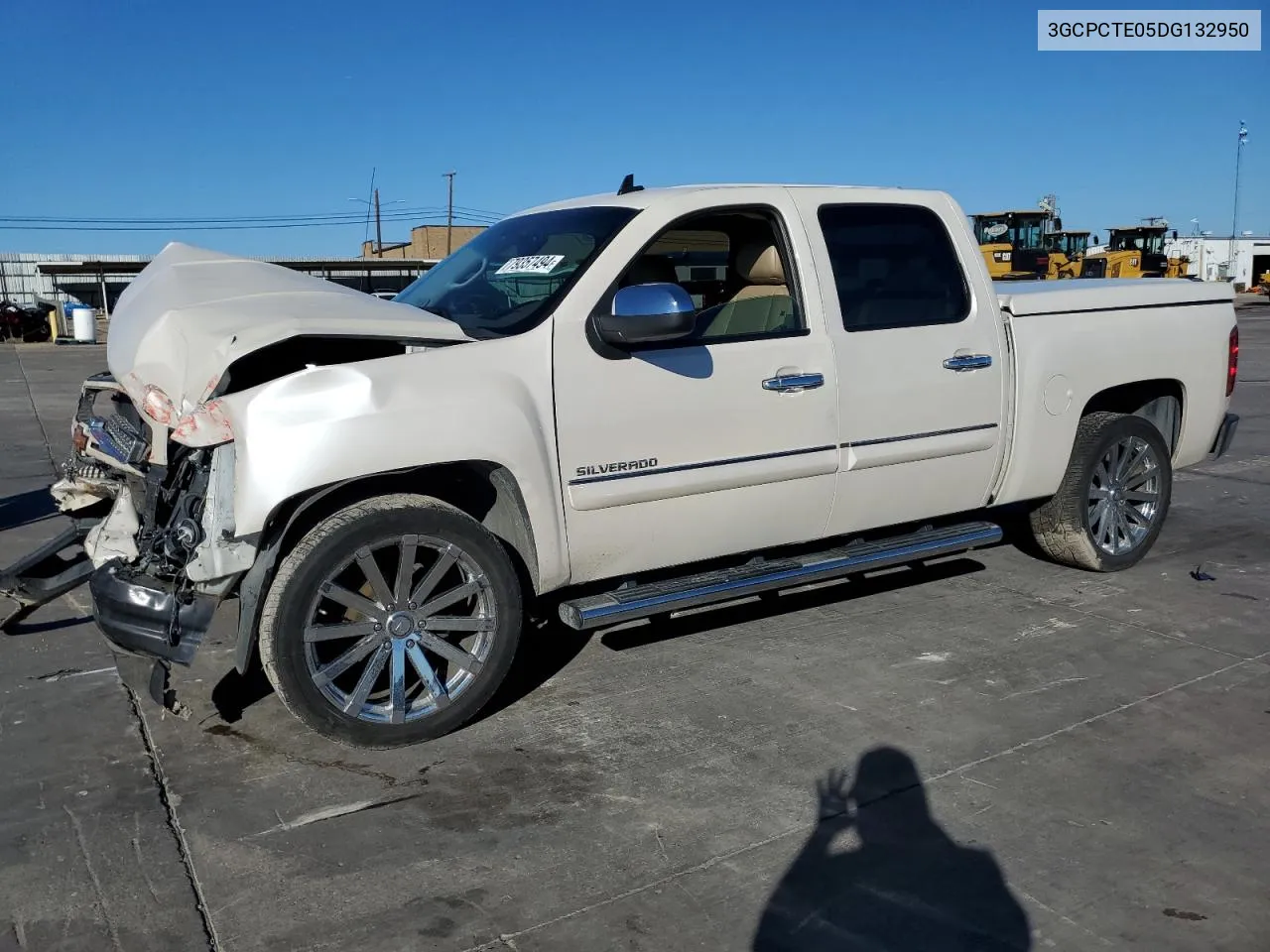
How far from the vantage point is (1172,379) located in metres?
6.11

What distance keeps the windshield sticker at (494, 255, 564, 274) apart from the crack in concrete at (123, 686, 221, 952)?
2.34m

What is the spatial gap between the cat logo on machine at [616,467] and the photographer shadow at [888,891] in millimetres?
1423

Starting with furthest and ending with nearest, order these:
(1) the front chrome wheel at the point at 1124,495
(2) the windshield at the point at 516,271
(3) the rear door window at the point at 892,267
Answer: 1. (1) the front chrome wheel at the point at 1124,495
2. (3) the rear door window at the point at 892,267
3. (2) the windshield at the point at 516,271

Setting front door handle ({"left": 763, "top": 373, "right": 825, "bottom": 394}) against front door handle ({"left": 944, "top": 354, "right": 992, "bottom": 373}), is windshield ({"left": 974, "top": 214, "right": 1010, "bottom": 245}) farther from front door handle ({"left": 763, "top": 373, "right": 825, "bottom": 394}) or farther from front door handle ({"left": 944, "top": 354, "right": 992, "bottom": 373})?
front door handle ({"left": 763, "top": 373, "right": 825, "bottom": 394})

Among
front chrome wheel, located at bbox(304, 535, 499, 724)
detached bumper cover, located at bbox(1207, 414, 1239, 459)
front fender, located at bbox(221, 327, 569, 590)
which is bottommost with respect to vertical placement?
front chrome wheel, located at bbox(304, 535, 499, 724)

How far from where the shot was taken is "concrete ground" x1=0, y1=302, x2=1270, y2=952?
116 inches

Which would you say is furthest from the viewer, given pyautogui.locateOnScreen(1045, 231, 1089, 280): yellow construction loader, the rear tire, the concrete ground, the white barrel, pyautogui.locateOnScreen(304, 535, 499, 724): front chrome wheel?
pyautogui.locateOnScreen(1045, 231, 1089, 280): yellow construction loader

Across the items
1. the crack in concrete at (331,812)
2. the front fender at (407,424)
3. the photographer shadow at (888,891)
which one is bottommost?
the photographer shadow at (888,891)

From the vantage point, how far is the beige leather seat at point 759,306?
4.81 metres

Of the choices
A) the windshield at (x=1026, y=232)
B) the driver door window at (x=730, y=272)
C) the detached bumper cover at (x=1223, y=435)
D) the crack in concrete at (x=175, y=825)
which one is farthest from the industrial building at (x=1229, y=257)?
the crack in concrete at (x=175, y=825)

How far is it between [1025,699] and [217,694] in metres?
3.30

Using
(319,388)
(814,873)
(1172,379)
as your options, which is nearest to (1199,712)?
(814,873)

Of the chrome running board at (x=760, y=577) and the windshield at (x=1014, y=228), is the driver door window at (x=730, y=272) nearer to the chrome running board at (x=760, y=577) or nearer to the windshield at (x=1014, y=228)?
the chrome running board at (x=760, y=577)

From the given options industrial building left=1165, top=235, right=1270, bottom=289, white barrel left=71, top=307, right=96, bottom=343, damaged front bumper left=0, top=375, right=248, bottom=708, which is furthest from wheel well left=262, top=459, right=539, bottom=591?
industrial building left=1165, top=235, right=1270, bottom=289
